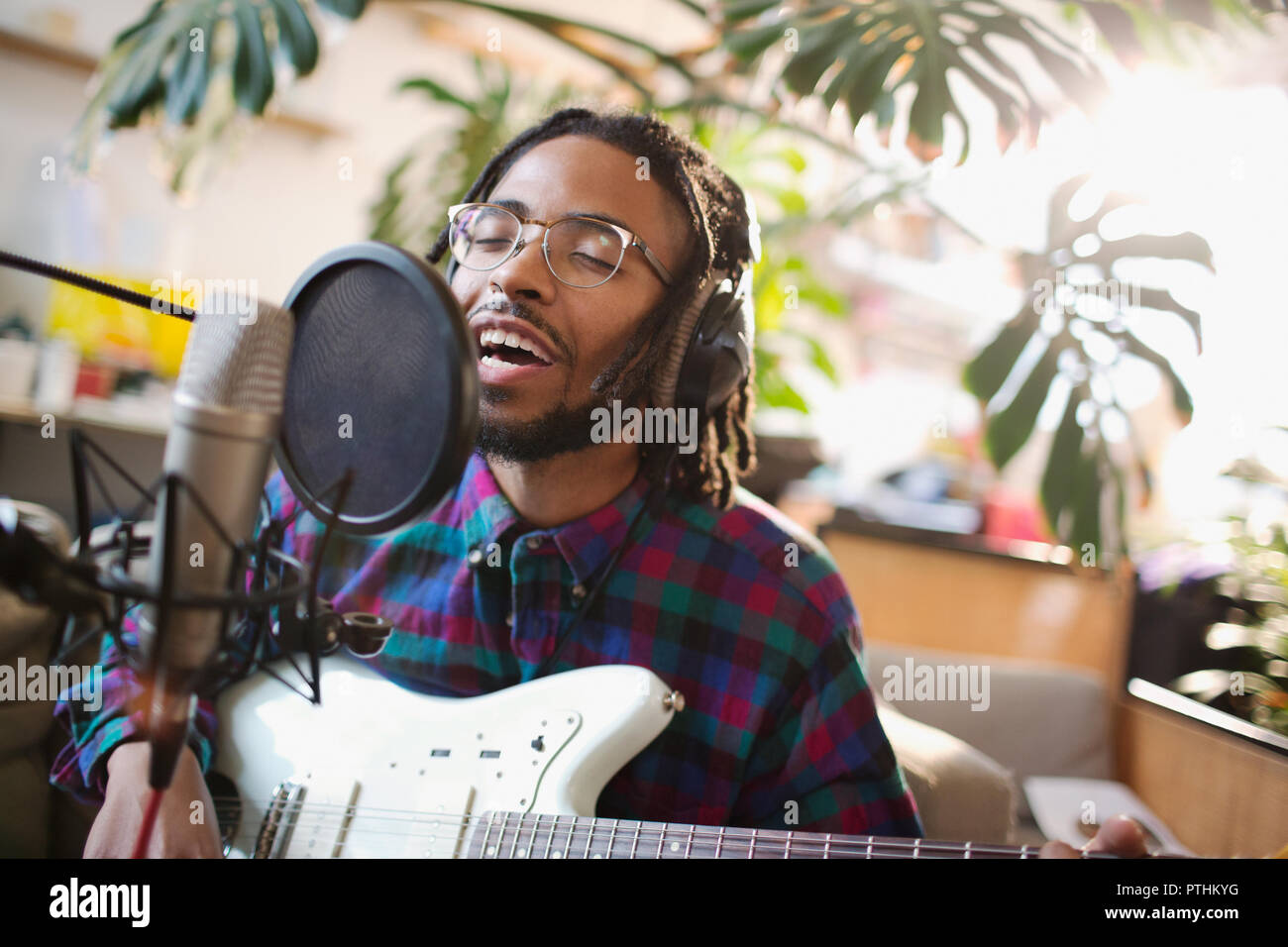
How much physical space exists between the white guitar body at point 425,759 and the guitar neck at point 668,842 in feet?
0.05

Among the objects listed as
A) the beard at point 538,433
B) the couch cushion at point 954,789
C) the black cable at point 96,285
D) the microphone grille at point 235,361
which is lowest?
the couch cushion at point 954,789

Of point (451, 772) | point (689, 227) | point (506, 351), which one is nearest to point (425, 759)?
point (451, 772)

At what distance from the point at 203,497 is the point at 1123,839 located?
2.07 ft

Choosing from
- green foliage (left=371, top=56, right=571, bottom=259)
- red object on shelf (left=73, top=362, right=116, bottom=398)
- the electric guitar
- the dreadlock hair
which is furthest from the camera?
red object on shelf (left=73, top=362, right=116, bottom=398)

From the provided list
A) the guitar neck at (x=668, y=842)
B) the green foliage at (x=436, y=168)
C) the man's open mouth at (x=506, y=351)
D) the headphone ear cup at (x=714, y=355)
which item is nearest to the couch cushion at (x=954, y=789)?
the guitar neck at (x=668, y=842)

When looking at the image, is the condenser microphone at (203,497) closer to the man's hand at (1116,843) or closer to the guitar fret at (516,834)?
the guitar fret at (516,834)

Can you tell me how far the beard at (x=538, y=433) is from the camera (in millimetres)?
882

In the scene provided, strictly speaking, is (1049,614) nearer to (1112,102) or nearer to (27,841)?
(1112,102)

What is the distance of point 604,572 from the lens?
3.18ft

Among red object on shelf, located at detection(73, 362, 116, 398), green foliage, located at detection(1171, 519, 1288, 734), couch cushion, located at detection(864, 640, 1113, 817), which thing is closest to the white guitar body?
couch cushion, located at detection(864, 640, 1113, 817)

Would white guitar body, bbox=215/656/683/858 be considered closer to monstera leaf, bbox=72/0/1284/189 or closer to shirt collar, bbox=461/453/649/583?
shirt collar, bbox=461/453/649/583

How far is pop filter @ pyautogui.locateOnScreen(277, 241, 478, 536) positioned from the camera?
46 cm

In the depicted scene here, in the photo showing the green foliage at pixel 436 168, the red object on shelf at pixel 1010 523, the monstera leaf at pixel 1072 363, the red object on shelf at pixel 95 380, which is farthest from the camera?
the red object on shelf at pixel 1010 523

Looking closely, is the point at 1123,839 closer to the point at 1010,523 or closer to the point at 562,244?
the point at 562,244
